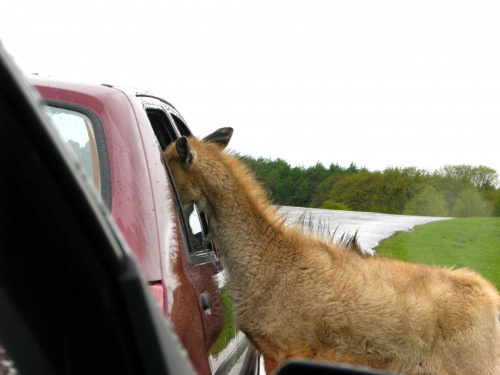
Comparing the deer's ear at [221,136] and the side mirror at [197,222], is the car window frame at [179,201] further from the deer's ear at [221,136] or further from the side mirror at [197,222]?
the deer's ear at [221,136]

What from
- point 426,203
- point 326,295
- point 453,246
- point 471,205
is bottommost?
point 453,246

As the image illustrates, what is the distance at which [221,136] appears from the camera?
209 inches

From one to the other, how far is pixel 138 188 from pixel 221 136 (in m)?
3.07

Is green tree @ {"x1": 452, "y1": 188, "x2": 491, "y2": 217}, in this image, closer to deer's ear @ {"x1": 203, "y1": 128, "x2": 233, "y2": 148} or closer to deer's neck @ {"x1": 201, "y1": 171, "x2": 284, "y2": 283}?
deer's ear @ {"x1": 203, "y1": 128, "x2": 233, "y2": 148}

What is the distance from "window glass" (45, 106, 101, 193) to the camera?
238 centimetres

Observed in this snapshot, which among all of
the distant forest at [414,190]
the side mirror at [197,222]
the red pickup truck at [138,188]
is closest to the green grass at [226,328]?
the red pickup truck at [138,188]

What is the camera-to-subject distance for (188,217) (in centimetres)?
443

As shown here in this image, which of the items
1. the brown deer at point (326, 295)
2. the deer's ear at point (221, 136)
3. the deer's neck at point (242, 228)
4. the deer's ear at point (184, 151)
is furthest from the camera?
the deer's ear at point (221, 136)

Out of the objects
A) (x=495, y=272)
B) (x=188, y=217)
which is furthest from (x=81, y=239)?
(x=495, y=272)

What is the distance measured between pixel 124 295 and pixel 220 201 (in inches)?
141

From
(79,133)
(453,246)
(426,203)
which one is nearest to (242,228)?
(79,133)

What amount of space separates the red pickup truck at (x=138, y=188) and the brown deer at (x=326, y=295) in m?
1.12

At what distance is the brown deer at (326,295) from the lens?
13.2ft

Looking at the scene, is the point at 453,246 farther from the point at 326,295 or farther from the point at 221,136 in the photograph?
the point at 326,295
